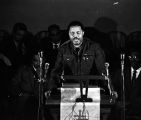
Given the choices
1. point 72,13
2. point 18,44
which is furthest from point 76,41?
point 18,44

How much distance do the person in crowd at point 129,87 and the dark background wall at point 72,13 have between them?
595 mm

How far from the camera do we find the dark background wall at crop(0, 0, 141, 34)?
560 cm

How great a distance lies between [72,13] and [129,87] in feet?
5.10

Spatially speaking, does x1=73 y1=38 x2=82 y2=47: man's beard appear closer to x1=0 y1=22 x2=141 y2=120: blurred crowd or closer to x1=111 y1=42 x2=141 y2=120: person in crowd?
x1=0 y1=22 x2=141 y2=120: blurred crowd

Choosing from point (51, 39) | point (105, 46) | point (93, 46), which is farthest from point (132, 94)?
point (51, 39)

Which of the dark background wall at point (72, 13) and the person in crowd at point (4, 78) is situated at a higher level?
the dark background wall at point (72, 13)

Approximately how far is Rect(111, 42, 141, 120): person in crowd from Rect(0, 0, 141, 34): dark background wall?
1.95ft

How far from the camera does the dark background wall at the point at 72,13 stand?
18.4 ft

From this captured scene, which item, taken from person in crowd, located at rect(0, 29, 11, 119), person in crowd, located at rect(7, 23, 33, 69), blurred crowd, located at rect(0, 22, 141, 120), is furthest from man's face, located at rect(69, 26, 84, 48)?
person in crowd, located at rect(0, 29, 11, 119)

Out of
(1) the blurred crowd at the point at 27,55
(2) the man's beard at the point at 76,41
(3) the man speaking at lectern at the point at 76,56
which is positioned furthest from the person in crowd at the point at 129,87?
(2) the man's beard at the point at 76,41

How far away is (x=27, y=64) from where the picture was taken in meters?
5.55

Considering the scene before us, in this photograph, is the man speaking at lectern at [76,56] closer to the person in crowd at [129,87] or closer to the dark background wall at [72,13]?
the person in crowd at [129,87]

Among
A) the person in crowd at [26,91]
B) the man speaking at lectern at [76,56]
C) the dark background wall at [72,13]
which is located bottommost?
the person in crowd at [26,91]

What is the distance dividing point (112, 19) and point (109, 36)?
0.29 metres
